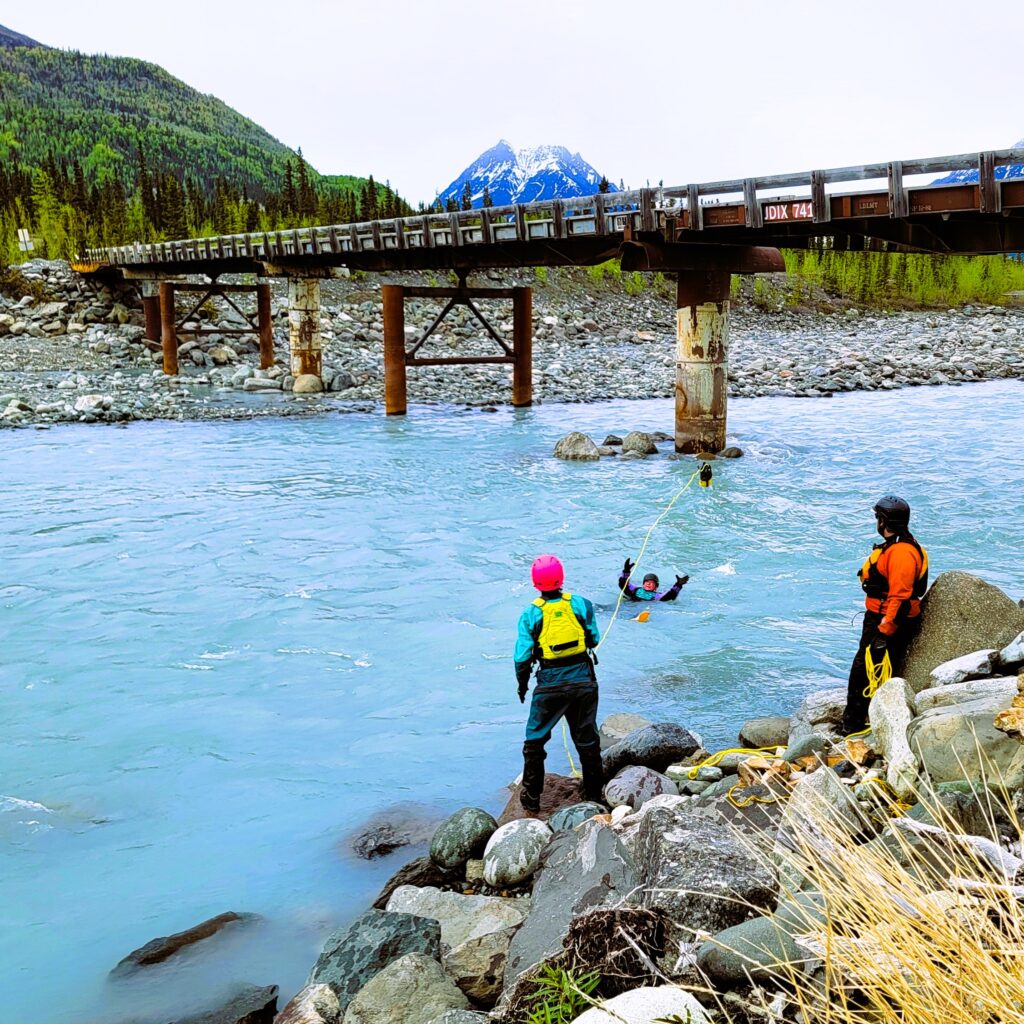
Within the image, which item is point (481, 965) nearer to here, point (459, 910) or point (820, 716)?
point (459, 910)

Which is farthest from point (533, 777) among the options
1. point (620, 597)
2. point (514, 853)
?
point (620, 597)

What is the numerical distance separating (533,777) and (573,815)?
519 mm

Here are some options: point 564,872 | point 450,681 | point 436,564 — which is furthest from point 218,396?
point 564,872

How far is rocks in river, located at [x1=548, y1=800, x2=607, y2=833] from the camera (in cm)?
602

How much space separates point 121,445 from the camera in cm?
2358

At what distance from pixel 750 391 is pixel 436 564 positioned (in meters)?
22.6

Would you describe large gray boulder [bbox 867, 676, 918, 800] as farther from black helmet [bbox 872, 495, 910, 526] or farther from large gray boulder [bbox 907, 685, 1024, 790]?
black helmet [bbox 872, 495, 910, 526]

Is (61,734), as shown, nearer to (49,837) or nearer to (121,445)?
(49,837)

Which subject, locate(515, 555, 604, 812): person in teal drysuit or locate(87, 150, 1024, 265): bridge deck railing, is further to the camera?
locate(87, 150, 1024, 265): bridge deck railing

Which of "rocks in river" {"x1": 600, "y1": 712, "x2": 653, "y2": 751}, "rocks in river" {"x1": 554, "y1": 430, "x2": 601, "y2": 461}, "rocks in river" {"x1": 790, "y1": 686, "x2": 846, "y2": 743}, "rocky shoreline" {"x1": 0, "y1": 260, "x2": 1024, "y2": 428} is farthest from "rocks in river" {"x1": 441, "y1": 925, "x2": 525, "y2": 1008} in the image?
"rocky shoreline" {"x1": 0, "y1": 260, "x2": 1024, "y2": 428}

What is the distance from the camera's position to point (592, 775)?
6.61m

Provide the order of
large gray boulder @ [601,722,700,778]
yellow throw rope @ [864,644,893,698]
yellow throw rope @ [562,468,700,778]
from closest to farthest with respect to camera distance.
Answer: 1. yellow throw rope @ [864,644,893,698]
2. large gray boulder @ [601,722,700,778]
3. yellow throw rope @ [562,468,700,778]

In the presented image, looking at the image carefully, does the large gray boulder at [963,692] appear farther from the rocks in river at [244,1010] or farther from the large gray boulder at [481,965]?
the rocks in river at [244,1010]

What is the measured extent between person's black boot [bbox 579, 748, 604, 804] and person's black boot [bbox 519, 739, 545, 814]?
290 millimetres
